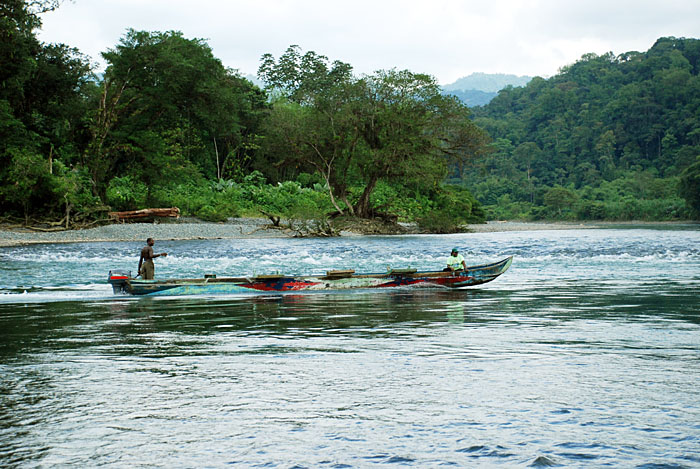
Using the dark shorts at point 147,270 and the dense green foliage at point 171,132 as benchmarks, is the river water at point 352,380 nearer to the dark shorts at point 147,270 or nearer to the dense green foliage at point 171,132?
the dark shorts at point 147,270

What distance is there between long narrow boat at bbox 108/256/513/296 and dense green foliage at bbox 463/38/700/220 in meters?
63.7

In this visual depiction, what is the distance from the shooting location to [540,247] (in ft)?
106

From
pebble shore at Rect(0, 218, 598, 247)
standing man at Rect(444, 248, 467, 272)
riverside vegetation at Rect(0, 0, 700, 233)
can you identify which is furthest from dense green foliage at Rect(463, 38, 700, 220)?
standing man at Rect(444, 248, 467, 272)

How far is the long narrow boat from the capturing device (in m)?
16.0

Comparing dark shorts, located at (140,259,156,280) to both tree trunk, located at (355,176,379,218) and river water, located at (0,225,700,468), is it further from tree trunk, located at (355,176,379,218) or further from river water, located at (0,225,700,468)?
tree trunk, located at (355,176,379,218)

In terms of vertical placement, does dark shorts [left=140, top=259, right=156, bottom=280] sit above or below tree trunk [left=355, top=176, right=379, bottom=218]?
below

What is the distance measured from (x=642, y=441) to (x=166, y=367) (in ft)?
17.3

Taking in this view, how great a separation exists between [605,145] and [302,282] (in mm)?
86684

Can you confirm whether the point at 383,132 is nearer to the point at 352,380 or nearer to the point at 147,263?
the point at 147,263

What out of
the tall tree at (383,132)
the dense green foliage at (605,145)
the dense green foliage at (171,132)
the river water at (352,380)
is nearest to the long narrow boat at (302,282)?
the river water at (352,380)

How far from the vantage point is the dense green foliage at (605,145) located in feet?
267

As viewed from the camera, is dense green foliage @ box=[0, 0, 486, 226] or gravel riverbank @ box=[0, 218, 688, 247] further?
dense green foliage @ box=[0, 0, 486, 226]

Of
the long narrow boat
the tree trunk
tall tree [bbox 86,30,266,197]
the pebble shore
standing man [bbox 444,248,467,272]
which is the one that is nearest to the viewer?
the long narrow boat

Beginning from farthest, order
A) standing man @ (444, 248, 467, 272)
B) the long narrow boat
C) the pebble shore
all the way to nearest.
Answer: the pebble shore, standing man @ (444, 248, 467, 272), the long narrow boat
